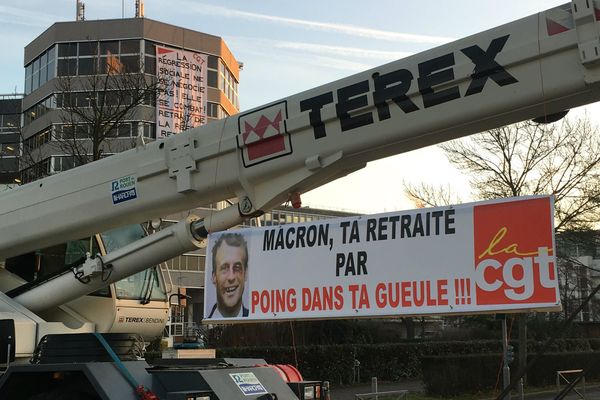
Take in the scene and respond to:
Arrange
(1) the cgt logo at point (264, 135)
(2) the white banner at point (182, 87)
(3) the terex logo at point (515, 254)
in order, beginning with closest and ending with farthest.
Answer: (3) the terex logo at point (515, 254) → (1) the cgt logo at point (264, 135) → (2) the white banner at point (182, 87)

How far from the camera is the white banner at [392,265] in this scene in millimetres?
5230

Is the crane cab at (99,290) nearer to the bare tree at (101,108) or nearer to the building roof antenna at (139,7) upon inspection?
the bare tree at (101,108)

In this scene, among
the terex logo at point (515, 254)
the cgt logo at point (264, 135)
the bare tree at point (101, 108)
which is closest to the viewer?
the terex logo at point (515, 254)

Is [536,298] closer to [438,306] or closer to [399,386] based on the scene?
[438,306]

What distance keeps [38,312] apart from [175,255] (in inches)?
71.7

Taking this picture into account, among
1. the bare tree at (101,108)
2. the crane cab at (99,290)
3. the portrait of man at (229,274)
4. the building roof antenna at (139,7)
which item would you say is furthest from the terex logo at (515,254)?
the building roof antenna at (139,7)

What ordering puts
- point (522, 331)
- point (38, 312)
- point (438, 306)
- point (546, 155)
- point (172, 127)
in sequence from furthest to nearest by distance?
point (172, 127) → point (546, 155) → point (522, 331) → point (38, 312) → point (438, 306)

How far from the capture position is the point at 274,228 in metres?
6.50

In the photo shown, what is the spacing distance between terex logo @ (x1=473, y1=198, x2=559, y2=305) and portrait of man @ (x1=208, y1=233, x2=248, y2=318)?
224 centimetres

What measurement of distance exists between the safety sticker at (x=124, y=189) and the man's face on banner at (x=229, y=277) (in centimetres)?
119

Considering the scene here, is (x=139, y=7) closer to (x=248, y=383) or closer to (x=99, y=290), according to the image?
(x=99, y=290)

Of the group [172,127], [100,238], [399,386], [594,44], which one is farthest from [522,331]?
[172,127]

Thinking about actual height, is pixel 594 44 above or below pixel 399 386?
above

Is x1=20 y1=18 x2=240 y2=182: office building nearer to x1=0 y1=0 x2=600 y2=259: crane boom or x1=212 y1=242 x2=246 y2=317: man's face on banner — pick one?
x1=0 y1=0 x2=600 y2=259: crane boom
